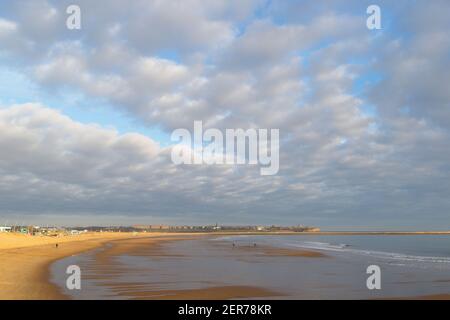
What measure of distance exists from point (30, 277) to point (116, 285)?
5.95 m

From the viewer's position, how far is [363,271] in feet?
101
